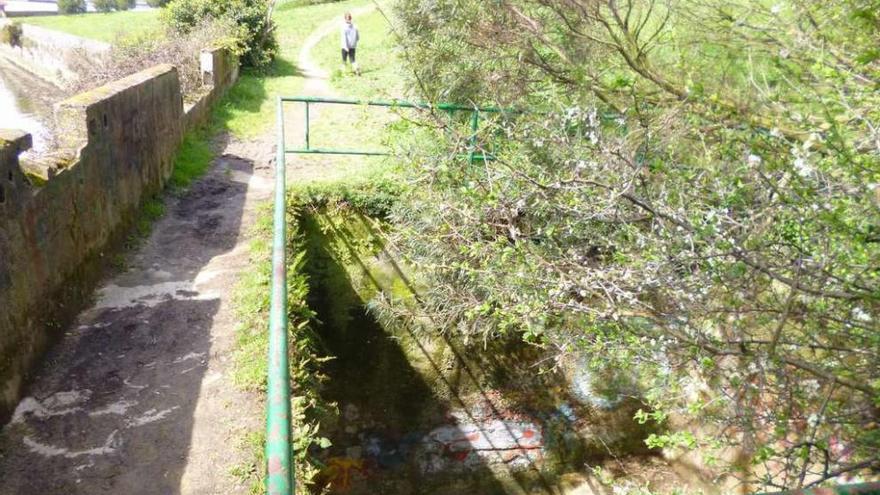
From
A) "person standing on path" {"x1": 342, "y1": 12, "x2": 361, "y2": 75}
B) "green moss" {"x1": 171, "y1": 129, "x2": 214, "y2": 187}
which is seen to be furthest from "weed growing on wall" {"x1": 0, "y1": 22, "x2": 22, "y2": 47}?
"green moss" {"x1": 171, "y1": 129, "x2": 214, "y2": 187}

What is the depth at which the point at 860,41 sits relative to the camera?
4359 mm

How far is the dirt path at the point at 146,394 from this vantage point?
346cm

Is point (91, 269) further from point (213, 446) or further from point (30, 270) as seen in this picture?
point (213, 446)

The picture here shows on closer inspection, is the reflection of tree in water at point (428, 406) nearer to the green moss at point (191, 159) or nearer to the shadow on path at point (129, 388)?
the green moss at point (191, 159)

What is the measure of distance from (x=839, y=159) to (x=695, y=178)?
1.36 m

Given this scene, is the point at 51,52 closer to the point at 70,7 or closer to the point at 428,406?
the point at 428,406

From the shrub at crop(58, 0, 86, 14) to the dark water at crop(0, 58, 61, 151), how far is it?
68.5 ft

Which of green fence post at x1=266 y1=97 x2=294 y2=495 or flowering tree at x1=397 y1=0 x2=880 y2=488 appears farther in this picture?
flowering tree at x1=397 y1=0 x2=880 y2=488

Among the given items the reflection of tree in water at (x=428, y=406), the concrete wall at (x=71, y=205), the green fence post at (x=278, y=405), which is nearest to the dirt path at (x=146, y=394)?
the concrete wall at (x=71, y=205)

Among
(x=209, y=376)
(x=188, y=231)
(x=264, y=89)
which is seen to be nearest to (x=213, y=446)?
(x=209, y=376)

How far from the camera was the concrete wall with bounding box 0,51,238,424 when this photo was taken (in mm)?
3918

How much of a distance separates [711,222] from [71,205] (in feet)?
15.7

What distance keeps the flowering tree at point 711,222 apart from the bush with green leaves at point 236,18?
10.7 meters

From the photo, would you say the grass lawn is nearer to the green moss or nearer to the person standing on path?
the person standing on path
